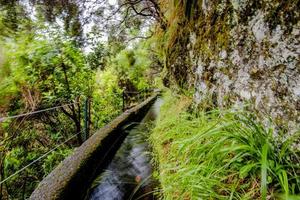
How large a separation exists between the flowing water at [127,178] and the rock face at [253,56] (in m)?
1.02

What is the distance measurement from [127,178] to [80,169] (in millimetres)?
498

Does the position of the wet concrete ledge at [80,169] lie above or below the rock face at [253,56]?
below

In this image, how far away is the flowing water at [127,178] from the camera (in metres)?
2.36

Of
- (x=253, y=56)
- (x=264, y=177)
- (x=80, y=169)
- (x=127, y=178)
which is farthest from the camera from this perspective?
(x=127, y=178)

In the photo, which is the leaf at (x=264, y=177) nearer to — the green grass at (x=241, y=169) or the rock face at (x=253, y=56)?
the green grass at (x=241, y=169)

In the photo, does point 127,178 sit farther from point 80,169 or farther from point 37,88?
point 37,88

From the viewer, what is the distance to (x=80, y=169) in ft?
8.58

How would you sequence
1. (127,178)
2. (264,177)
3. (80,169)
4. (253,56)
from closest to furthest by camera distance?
(264,177), (253,56), (80,169), (127,178)

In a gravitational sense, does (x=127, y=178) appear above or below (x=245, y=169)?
below

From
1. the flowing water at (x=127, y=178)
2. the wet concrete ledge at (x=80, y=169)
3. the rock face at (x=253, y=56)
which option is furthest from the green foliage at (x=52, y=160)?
the rock face at (x=253, y=56)

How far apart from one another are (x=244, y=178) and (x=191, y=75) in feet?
7.54

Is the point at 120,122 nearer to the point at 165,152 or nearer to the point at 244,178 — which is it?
the point at 165,152

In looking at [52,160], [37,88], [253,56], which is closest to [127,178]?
[253,56]

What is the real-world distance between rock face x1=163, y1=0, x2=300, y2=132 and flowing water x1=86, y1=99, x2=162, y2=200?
1024 mm
